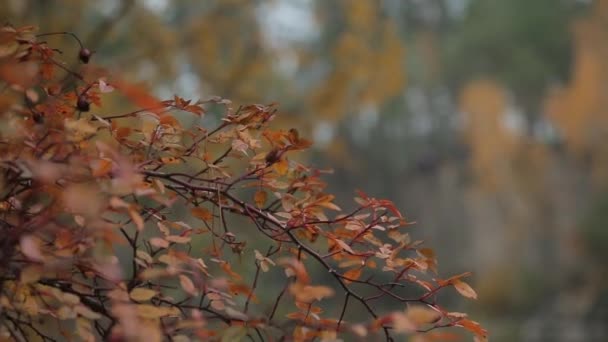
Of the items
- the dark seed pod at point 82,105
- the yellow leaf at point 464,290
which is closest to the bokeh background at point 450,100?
the dark seed pod at point 82,105

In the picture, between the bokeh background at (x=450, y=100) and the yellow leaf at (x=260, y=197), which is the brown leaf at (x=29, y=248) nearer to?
the yellow leaf at (x=260, y=197)

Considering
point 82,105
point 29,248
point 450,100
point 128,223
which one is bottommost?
point 29,248

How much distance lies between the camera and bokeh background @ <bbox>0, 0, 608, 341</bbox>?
3783 millimetres

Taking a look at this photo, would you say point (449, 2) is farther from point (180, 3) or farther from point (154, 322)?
point (154, 322)

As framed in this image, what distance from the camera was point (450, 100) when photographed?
595 inches

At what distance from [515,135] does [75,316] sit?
11.2 meters

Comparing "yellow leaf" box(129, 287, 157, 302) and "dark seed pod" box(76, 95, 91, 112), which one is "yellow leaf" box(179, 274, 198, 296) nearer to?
"yellow leaf" box(129, 287, 157, 302)

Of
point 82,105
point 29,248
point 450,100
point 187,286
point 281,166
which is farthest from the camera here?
point 450,100

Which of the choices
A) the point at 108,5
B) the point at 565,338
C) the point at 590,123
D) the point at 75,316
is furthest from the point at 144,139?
the point at 590,123

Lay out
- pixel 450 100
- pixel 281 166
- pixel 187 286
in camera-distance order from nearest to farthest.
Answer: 1. pixel 187 286
2. pixel 281 166
3. pixel 450 100

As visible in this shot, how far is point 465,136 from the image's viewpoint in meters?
13.0

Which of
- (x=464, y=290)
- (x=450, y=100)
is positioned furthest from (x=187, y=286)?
(x=450, y=100)

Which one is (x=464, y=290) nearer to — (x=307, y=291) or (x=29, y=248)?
(x=307, y=291)

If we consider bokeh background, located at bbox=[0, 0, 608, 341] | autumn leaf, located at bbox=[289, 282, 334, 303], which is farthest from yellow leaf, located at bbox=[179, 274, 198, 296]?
bokeh background, located at bbox=[0, 0, 608, 341]
